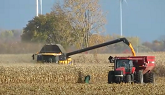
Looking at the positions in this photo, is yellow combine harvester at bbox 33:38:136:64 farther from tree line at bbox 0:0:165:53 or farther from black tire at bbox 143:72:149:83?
tree line at bbox 0:0:165:53

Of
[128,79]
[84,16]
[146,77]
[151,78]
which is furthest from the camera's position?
[84,16]

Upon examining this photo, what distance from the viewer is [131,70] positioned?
2430 centimetres

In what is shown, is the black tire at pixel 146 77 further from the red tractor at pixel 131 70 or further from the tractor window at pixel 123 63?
the tractor window at pixel 123 63

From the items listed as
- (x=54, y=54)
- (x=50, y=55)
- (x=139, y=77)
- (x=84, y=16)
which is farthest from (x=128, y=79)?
(x=84, y=16)

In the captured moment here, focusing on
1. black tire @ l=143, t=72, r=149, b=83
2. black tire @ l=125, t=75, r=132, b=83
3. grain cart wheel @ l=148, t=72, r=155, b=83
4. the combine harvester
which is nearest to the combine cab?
the combine harvester

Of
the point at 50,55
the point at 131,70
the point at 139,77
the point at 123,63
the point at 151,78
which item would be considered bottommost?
the point at 151,78

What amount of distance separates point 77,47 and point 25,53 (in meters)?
8.63

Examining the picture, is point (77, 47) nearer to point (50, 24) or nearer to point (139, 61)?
point (50, 24)

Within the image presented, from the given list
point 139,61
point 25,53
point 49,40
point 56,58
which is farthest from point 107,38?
point 139,61

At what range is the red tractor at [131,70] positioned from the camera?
78.0ft

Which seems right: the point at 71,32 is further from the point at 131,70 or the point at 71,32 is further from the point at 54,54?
the point at 131,70

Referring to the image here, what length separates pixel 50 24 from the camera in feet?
196

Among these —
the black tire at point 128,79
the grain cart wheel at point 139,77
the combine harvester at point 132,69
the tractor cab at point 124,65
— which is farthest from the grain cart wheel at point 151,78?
the black tire at point 128,79

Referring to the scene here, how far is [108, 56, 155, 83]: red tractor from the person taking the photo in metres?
23.8
